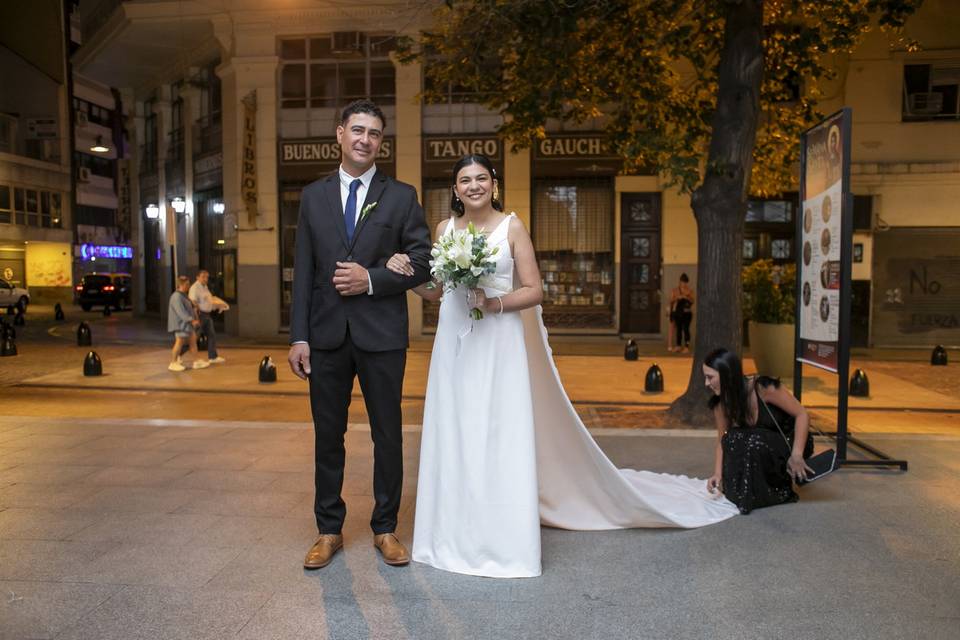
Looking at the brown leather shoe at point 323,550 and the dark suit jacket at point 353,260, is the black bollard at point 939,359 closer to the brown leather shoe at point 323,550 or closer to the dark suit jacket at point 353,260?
the dark suit jacket at point 353,260

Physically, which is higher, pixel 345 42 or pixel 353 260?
pixel 345 42

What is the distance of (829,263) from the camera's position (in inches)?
254

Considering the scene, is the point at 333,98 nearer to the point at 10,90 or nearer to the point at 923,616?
the point at 923,616

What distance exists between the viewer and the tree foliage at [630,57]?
8.50 metres

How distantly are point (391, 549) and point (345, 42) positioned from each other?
1752 cm

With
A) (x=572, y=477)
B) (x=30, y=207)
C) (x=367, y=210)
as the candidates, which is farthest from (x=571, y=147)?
(x=30, y=207)

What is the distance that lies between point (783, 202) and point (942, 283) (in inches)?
155

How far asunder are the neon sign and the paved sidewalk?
1909 inches

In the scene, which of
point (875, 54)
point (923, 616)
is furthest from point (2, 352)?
point (875, 54)

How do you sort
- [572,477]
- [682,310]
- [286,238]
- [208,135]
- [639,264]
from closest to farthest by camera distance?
1. [572,477]
2. [682,310]
3. [639,264]
4. [286,238]
5. [208,135]

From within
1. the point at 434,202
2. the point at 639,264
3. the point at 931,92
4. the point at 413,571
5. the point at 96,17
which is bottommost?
the point at 413,571

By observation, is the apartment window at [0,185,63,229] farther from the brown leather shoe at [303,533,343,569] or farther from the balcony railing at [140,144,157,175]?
the brown leather shoe at [303,533,343,569]

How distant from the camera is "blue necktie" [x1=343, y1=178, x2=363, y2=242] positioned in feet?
13.6

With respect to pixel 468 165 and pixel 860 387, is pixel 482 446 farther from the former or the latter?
pixel 860 387
